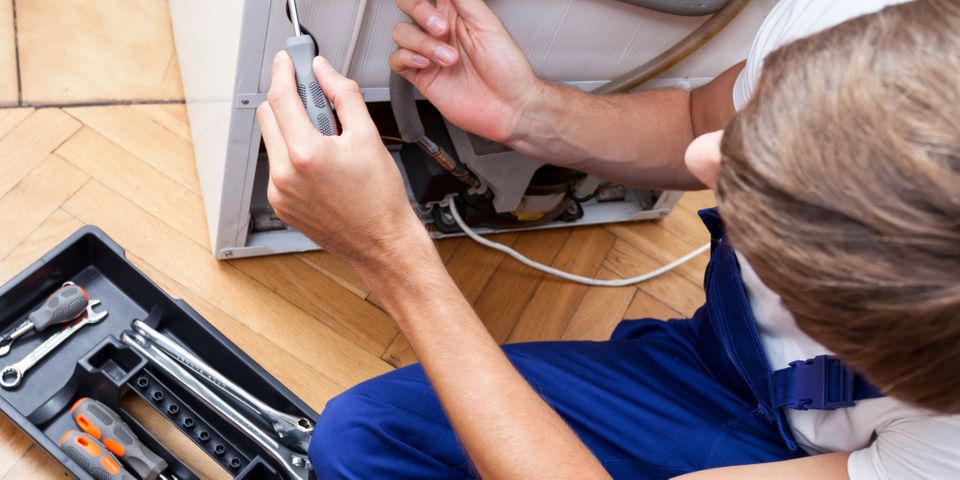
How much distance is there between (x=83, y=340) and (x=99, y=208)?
0.73 ft

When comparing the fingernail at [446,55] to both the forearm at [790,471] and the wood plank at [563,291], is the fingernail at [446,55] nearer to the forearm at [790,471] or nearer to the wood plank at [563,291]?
the forearm at [790,471]

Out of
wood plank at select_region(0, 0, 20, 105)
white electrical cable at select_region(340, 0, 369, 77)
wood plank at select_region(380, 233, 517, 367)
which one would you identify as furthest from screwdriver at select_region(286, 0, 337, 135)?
wood plank at select_region(0, 0, 20, 105)

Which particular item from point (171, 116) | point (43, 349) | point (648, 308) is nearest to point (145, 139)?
point (171, 116)

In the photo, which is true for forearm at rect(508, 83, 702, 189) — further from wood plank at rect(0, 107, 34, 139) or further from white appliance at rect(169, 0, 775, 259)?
wood plank at rect(0, 107, 34, 139)

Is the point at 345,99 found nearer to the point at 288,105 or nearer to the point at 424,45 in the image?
the point at 288,105

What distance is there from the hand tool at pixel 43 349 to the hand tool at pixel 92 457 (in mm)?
106

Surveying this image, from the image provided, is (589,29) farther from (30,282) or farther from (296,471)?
(30,282)

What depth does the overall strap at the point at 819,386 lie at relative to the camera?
0.69 m

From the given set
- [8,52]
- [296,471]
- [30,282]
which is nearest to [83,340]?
[30,282]

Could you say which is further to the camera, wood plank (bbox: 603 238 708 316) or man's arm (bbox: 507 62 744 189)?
wood plank (bbox: 603 238 708 316)

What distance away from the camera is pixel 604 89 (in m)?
1.01

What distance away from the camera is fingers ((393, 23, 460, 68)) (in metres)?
0.78

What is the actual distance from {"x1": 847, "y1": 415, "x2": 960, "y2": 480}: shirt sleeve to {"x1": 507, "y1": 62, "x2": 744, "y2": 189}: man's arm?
0.37 metres

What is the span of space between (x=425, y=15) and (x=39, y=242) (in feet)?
2.21
